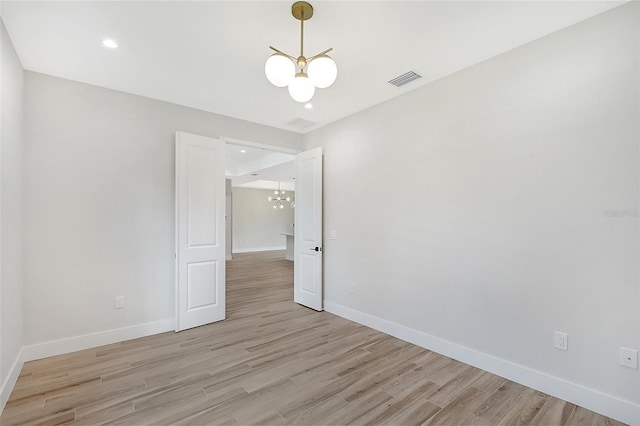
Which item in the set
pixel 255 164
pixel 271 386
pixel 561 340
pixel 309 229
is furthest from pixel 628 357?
pixel 255 164

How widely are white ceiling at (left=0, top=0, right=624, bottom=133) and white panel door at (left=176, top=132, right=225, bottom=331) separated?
85 cm

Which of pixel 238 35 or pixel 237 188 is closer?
pixel 238 35

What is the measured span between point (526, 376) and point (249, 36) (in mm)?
3741

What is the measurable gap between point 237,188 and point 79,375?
1033 cm

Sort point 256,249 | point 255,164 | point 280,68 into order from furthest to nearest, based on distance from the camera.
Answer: point 256,249, point 255,164, point 280,68

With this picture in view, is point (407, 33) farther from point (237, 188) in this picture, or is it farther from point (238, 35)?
point (237, 188)

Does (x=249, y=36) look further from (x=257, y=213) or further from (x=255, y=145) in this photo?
(x=257, y=213)

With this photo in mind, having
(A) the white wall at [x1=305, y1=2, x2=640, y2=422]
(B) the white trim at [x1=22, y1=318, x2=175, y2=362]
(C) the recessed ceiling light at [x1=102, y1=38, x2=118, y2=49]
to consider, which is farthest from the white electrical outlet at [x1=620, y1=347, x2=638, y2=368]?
(C) the recessed ceiling light at [x1=102, y1=38, x2=118, y2=49]

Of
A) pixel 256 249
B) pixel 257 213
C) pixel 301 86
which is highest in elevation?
pixel 301 86

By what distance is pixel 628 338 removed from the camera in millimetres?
2037

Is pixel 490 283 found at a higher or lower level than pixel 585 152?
lower

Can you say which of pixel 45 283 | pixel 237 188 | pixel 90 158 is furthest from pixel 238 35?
pixel 237 188

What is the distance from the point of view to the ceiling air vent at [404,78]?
3045 millimetres

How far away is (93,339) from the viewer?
321 cm
